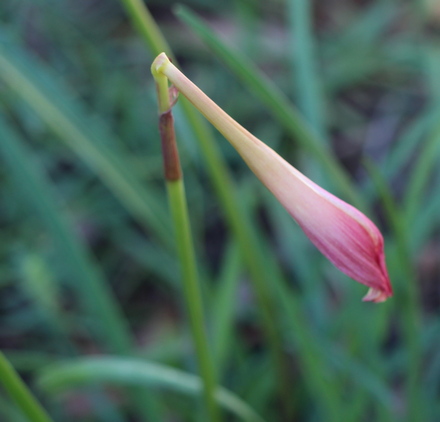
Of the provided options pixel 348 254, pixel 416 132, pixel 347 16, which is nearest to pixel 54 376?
pixel 348 254

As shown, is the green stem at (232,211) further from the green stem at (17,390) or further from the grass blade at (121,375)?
the green stem at (17,390)

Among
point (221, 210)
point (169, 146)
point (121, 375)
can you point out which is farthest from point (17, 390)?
point (221, 210)

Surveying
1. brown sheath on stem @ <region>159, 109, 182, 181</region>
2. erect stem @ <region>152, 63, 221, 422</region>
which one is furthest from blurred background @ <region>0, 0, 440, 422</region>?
brown sheath on stem @ <region>159, 109, 182, 181</region>

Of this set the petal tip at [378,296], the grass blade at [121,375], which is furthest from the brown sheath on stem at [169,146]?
the grass blade at [121,375]

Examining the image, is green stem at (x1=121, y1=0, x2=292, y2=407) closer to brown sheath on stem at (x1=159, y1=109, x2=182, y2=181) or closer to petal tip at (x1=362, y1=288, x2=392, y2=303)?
brown sheath on stem at (x1=159, y1=109, x2=182, y2=181)

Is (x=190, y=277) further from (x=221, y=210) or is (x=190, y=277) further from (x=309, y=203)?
(x=221, y=210)

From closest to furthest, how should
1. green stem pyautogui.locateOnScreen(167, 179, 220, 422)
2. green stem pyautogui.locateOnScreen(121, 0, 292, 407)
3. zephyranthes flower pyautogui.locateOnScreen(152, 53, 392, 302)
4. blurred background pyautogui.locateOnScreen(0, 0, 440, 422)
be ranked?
zephyranthes flower pyautogui.locateOnScreen(152, 53, 392, 302)
green stem pyautogui.locateOnScreen(167, 179, 220, 422)
green stem pyautogui.locateOnScreen(121, 0, 292, 407)
blurred background pyautogui.locateOnScreen(0, 0, 440, 422)

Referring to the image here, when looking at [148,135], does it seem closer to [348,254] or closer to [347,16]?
[347,16]
